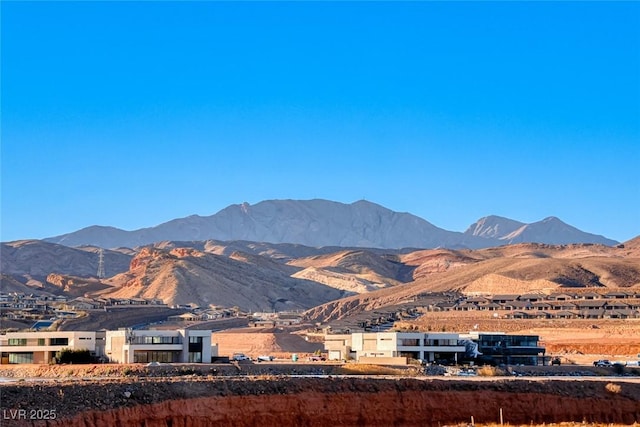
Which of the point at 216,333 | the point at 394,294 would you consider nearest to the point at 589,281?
the point at 394,294

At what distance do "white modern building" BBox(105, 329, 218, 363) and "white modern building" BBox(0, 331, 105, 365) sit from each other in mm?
1610

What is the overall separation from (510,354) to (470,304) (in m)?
54.6

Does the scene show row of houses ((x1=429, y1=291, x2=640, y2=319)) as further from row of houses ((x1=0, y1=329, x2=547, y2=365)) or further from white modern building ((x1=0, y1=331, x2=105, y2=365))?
white modern building ((x1=0, y1=331, x2=105, y2=365))

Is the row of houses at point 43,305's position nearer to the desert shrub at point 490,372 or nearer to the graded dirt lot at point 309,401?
the desert shrub at point 490,372

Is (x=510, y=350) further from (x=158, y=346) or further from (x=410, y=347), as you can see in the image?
(x=158, y=346)

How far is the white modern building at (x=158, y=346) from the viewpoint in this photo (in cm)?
7112

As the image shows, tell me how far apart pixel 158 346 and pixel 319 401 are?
1012 inches

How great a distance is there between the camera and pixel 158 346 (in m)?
72.4

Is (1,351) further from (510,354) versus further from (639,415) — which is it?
(639,415)

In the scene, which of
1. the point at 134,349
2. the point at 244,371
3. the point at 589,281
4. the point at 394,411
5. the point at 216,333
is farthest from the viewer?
the point at 589,281

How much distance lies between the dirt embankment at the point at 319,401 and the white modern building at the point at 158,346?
69.5 ft

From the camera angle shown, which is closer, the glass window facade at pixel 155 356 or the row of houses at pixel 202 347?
the glass window facade at pixel 155 356

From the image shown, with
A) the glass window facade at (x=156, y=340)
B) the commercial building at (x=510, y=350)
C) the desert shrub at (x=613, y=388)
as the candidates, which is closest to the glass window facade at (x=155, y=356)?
the glass window facade at (x=156, y=340)

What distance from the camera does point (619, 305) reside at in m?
126
